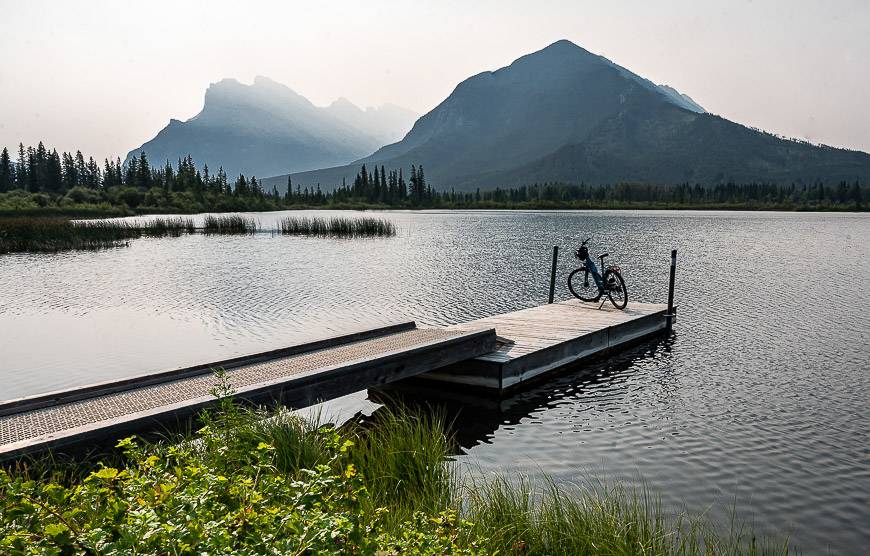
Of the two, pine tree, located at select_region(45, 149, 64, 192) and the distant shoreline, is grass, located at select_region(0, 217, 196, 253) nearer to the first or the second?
the distant shoreline

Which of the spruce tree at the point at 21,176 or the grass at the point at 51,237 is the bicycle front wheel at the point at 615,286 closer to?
the grass at the point at 51,237

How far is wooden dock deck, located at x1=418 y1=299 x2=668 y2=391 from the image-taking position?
1215 centimetres

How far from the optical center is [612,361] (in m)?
15.1

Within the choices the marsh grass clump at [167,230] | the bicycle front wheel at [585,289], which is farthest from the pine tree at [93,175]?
the bicycle front wheel at [585,289]

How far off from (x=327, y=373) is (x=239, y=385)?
4.05 feet

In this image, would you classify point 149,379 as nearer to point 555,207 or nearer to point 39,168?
point 39,168

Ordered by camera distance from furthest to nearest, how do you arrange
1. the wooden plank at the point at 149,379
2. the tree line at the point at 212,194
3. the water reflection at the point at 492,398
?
the tree line at the point at 212,194 → the water reflection at the point at 492,398 → the wooden plank at the point at 149,379

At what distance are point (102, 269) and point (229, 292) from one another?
10439mm

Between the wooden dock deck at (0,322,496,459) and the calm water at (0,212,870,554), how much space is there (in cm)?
140

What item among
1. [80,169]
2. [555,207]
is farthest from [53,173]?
[555,207]

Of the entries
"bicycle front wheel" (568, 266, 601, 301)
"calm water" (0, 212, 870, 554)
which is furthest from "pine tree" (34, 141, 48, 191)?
"bicycle front wheel" (568, 266, 601, 301)

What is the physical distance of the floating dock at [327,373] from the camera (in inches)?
269

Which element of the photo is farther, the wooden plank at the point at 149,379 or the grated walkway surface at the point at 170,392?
the wooden plank at the point at 149,379

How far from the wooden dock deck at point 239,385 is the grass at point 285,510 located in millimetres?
371
